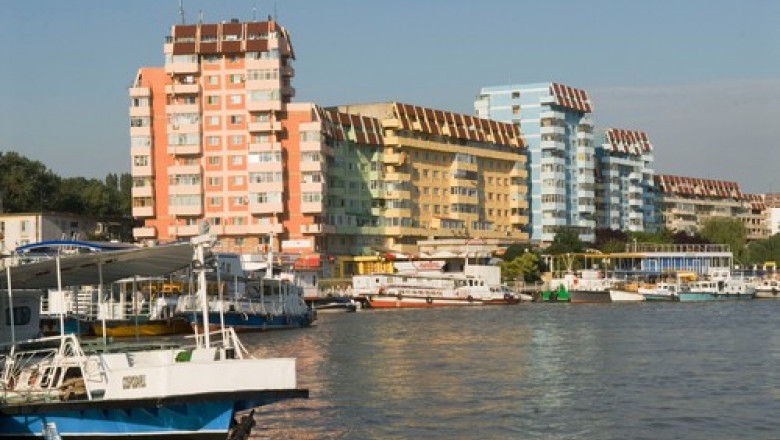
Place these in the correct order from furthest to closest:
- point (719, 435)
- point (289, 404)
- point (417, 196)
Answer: point (417, 196) → point (289, 404) → point (719, 435)

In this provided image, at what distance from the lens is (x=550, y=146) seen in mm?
181500

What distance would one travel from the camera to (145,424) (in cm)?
2725

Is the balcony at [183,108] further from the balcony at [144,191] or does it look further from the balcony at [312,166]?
the balcony at [312,166]

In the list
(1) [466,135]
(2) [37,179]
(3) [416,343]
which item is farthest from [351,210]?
(3) [416,343]

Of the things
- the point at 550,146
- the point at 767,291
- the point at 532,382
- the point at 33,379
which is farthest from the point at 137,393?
the point at 550,146

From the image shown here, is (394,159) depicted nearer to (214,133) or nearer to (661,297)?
(214,133)

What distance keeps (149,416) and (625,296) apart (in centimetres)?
11355

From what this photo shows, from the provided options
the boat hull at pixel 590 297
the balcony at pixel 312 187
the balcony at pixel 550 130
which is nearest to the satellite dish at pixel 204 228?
the balcony at pixel 312 187

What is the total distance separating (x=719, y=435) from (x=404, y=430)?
24.2 ft

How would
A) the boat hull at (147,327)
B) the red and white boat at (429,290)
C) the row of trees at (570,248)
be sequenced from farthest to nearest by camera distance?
the row of trees at (570,248) < the red and white boat at (429,290) < the boat hull at (147,327)

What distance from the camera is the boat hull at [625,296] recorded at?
136500 mm

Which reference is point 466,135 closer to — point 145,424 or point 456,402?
point 456,402

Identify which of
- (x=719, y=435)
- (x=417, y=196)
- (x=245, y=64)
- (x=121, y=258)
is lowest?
(x=719, y=435)

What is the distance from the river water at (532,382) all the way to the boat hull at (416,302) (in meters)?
45.0
